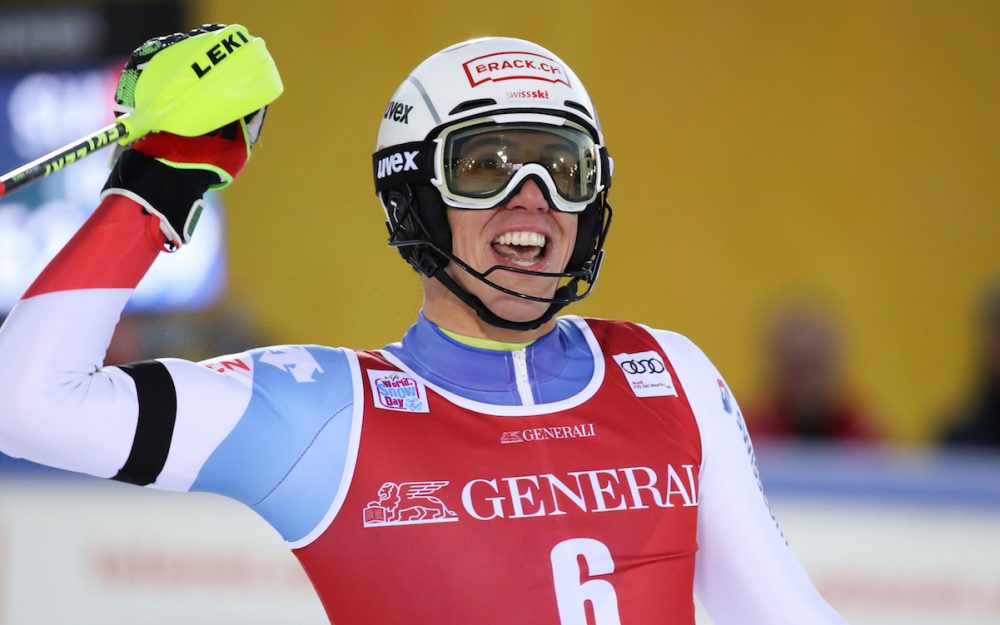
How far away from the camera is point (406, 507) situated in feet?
8.34

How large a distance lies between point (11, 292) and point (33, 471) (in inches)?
113

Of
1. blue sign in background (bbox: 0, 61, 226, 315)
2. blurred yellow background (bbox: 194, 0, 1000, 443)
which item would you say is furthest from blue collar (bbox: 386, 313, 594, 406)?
blue sign in background (bbox: 0, 61, 226, 315)

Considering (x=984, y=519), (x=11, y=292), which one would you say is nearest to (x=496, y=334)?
(x=984, y=519)

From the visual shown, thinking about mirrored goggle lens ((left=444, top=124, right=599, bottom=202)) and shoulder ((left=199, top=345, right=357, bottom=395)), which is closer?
shoulder ((left=199, top=345, right=357, bottom=395))

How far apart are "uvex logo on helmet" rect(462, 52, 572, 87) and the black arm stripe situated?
0.86m

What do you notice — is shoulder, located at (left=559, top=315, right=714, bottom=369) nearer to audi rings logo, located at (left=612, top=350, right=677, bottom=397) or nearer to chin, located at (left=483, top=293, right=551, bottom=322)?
audi rings logo, located at (left=612, top=350, right=677, bottom=397)

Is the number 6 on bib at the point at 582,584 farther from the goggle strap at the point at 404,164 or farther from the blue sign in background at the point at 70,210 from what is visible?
the blue sign in background at the point at 70,210

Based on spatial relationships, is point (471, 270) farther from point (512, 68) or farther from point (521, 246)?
point (512, 68)

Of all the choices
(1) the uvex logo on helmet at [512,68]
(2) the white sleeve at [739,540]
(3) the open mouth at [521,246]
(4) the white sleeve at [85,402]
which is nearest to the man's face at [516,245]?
(3) the open mouth at [521,246]

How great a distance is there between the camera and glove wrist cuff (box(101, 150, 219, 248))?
2484mm

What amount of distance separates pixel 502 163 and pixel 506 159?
0.01 m

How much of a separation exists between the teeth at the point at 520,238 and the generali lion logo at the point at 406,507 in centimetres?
50

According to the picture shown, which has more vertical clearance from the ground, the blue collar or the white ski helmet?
the white ski helmet

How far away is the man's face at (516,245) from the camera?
9.09ft
